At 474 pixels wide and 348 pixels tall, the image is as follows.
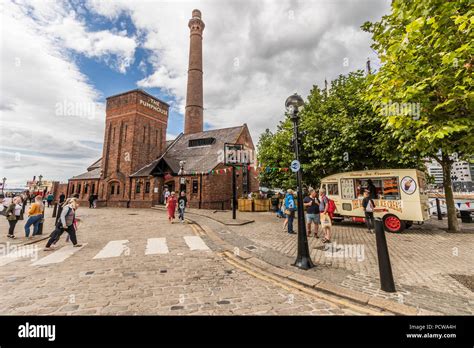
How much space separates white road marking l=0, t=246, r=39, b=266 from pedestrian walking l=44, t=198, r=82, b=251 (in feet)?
1.27

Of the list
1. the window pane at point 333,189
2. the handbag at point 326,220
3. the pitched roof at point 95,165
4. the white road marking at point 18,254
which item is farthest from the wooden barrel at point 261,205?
the pitched roof at point 95,165

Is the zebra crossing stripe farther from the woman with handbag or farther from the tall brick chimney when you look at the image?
the tall brick chimney

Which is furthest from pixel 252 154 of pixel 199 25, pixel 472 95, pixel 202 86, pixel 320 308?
pixel 320 308

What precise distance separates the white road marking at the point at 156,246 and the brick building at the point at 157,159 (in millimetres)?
13565

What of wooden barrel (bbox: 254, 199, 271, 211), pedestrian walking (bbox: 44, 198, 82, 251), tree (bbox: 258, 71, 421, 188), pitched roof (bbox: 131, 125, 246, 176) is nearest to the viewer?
pedestrian walking (bbox: 44, 198, 82, 251)

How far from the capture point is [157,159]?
93.0 feet

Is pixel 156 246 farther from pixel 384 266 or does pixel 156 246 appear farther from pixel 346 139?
pixel 346 139

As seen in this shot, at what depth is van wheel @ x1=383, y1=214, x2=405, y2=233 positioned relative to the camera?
9.24 m

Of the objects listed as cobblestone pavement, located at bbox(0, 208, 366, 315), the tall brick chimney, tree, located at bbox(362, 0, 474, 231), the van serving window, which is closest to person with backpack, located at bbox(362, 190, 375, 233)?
tree, located at bbox(362, 0, 474, 231)

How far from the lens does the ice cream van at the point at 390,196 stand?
29.8 ft

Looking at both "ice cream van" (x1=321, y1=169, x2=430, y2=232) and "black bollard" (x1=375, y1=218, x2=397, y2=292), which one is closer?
"black bollard" (x1=375, y1=218, x2=397, y2=292)

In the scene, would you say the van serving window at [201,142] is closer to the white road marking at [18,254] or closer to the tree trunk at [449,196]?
the white road marking at [18,254]
